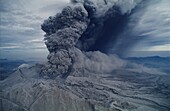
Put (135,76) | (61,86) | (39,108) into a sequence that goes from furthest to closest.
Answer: (135,76)
(61,86)
(39,108)

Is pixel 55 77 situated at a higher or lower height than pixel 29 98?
higher

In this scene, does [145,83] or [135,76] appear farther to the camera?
[135,76]

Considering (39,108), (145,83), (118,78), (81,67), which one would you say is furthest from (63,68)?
(145,83)

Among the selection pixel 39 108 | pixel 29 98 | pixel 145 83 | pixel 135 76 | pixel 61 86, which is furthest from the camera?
pixel 135 76

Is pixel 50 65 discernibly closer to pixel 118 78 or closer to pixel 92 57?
pixel 92 57

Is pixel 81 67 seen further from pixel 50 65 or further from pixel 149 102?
pixel 149 102

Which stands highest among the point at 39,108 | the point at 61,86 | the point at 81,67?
the point at 81,67

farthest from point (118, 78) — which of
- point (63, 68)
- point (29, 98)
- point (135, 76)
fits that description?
point (29, 98)

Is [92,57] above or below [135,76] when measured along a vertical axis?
above

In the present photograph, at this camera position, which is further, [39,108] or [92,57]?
[92,57]
